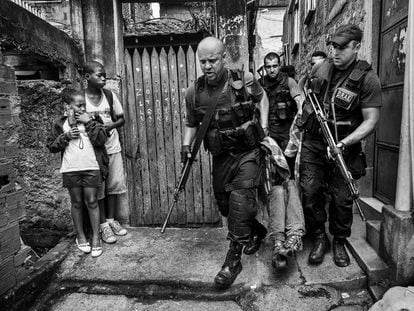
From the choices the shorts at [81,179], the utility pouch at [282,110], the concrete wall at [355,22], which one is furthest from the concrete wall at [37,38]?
the concrete wall at [355,22]

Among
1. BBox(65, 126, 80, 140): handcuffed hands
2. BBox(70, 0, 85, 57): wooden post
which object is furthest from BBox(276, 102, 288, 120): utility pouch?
BBox(70, 0, 85, 57): wooden post

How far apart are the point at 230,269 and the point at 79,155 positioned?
1850 mm

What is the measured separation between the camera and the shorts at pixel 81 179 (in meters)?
3.16

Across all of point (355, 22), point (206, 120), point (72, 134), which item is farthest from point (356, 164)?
point (72, 134)

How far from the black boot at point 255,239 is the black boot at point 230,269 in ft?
1.10

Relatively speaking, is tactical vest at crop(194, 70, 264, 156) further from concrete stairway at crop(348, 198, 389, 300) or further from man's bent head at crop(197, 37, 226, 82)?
concrete stairway at crop(348, 198, 389, 300)

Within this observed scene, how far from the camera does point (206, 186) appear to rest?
4316mm

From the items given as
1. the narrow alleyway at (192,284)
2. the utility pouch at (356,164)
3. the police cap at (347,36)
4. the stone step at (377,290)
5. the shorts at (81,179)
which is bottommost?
the narrow alleyway at (192,284)

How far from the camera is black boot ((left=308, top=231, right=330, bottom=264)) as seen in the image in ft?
9.46

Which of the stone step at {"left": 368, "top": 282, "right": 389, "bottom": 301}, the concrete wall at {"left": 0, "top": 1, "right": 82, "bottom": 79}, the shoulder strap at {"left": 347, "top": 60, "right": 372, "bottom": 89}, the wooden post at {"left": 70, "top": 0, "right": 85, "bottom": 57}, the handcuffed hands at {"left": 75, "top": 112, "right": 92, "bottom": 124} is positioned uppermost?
the wooden post at {"left": 70, "top": 0, "right": 85, "bottom": 57}

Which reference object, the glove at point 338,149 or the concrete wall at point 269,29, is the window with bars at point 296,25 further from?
the glove at point 338,149

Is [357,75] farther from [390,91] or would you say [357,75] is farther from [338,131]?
[390,91]

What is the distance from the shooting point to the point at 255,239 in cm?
330

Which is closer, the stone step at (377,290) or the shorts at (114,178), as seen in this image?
the stone step at (377,290)
